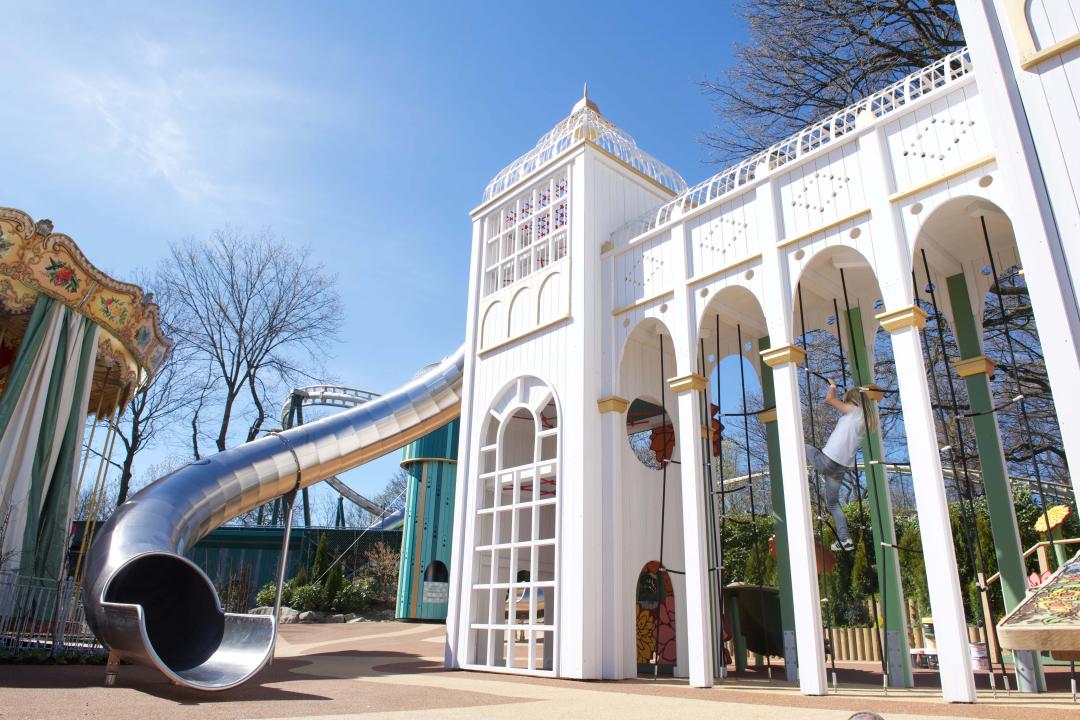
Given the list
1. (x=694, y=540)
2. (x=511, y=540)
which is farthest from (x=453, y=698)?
(x=511, y=540)

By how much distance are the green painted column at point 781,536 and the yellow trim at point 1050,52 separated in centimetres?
507

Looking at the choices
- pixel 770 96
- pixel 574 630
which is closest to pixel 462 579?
pixel 574 630

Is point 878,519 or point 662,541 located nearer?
point 878,519

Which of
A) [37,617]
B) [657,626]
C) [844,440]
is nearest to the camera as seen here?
[844,440]

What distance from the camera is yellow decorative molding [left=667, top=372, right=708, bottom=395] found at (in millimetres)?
8984

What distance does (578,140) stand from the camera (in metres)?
11.4

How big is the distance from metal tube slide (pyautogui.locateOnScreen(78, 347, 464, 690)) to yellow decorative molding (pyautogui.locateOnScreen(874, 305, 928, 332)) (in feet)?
24.0

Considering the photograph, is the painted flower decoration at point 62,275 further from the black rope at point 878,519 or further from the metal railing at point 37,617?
the black rope at point 878,519

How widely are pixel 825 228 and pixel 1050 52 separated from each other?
330cm

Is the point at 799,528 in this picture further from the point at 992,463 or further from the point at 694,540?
the point at 992,463

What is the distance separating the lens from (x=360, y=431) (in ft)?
41.0

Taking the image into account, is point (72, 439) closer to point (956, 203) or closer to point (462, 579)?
point (462, 579)

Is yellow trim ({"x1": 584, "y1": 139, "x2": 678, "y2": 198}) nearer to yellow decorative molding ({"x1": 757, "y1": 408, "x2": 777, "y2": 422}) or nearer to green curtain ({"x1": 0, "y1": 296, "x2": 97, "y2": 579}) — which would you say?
yellow decorative molding ({"x1": 757, "y1": 408, "x2": 777, "y2": 422})

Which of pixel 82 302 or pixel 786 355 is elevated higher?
pixel 82 302
